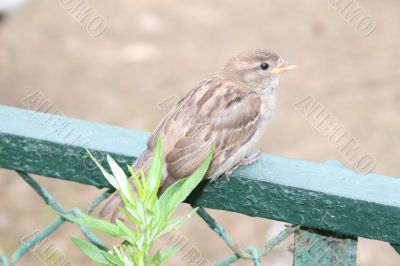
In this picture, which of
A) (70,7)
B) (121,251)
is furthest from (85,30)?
(121,251)

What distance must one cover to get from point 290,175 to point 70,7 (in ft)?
21.6

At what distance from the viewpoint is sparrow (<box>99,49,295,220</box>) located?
10.8 feet

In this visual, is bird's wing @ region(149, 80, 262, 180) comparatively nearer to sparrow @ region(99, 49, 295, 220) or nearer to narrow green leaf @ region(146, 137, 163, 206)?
sparrow @ region(99, 49, 295, 220)

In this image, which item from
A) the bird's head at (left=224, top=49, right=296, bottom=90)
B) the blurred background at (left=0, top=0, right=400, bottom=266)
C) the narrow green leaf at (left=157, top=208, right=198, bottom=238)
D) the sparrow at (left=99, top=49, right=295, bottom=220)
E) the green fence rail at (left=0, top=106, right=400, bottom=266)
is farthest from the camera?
the blurred background at (left=0, top=0, right=400, bottom=266)

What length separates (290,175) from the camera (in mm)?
2393

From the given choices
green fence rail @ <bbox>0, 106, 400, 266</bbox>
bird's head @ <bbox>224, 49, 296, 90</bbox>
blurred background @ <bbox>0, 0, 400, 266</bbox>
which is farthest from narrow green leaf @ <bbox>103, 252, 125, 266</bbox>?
blurred background @ <bbox>0, 0, 400, 266</bbox>

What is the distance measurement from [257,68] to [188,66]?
12.7 feet

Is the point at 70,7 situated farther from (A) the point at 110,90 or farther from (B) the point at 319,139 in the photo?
(B) the point at 319,139

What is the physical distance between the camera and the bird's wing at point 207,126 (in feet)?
10.8

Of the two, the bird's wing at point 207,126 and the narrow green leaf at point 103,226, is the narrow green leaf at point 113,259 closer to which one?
the narrow green leaf at point 103,226

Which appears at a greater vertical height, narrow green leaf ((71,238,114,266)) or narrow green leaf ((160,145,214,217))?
Result: narrow green leaf ((160,145,214,217))

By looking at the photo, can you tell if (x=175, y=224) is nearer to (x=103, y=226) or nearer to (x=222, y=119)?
(x=103, y=226)

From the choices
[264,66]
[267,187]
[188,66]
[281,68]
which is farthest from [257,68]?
[188,66]

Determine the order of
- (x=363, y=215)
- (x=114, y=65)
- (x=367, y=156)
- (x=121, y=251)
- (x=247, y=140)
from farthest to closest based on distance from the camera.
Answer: (x=114, y=65) < (x=367, y=156) < (x=247, y=140) < (x=363, y=215) < (x=121, y=251)
